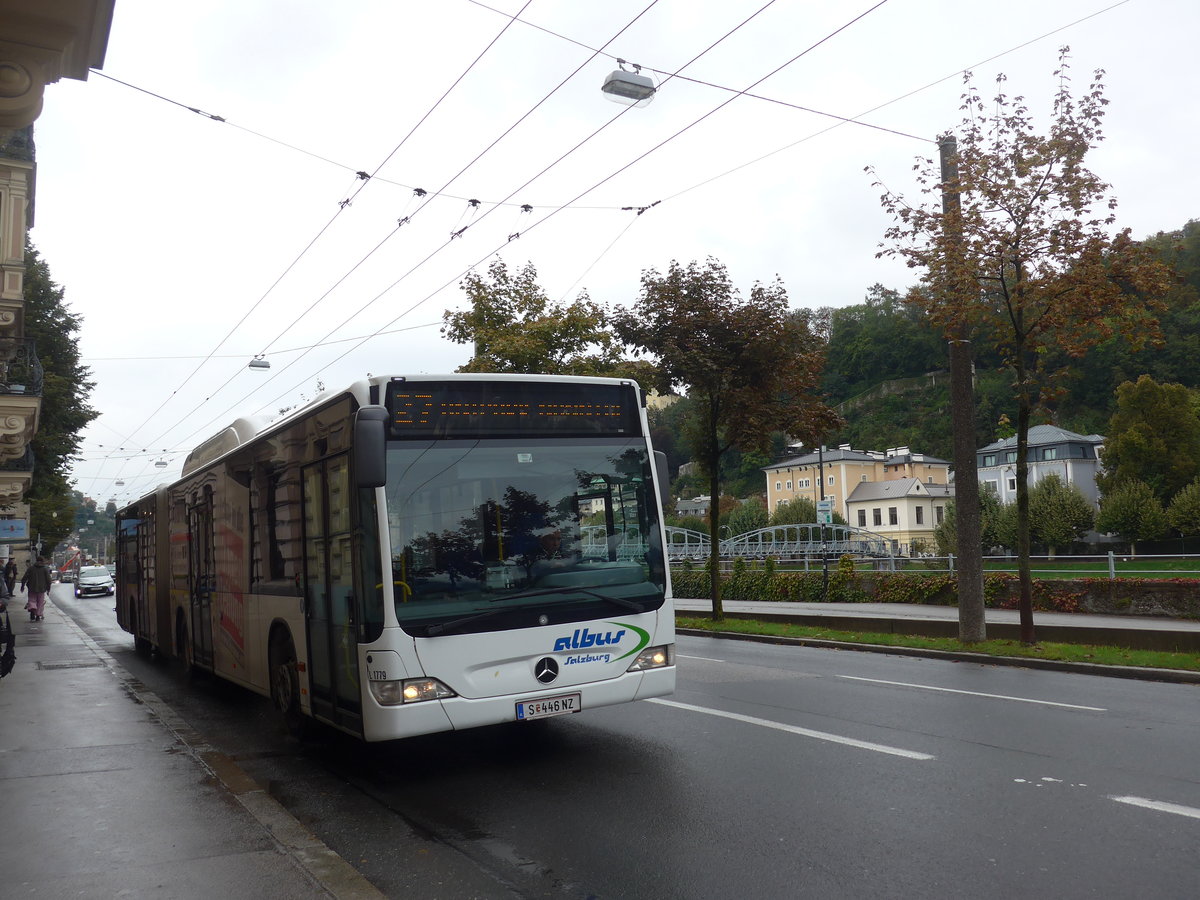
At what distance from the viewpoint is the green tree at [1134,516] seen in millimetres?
72875

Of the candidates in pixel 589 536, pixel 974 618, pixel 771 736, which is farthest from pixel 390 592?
pixel 974 618

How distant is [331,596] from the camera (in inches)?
317

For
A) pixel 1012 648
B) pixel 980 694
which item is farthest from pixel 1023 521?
pixel 980 694

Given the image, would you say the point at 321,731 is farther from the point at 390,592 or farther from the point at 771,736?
the point at 771,736

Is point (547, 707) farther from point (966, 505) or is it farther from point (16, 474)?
point (16, 474)

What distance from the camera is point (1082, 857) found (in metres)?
5.29

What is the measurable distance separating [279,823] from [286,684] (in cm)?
298

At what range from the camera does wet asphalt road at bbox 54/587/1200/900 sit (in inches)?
204

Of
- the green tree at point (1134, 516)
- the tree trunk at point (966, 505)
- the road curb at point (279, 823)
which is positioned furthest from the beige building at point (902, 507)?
the road curb at point (279, 823)

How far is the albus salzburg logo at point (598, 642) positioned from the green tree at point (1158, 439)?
84.7 metres

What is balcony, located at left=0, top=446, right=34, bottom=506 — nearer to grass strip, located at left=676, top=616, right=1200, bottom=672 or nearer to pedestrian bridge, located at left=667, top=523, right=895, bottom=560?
pedestrian bridge, located at left=667, top=523, right=895, bottom=560

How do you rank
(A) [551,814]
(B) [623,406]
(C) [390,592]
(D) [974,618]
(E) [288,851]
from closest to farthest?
1. (E) [288,851]
2. (A) [551,814]
3. (C) [390,592]
4. (B) [623,406]
5. (D) [974,618]

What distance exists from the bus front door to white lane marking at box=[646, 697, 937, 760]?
138 inches

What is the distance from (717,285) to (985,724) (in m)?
13.9
